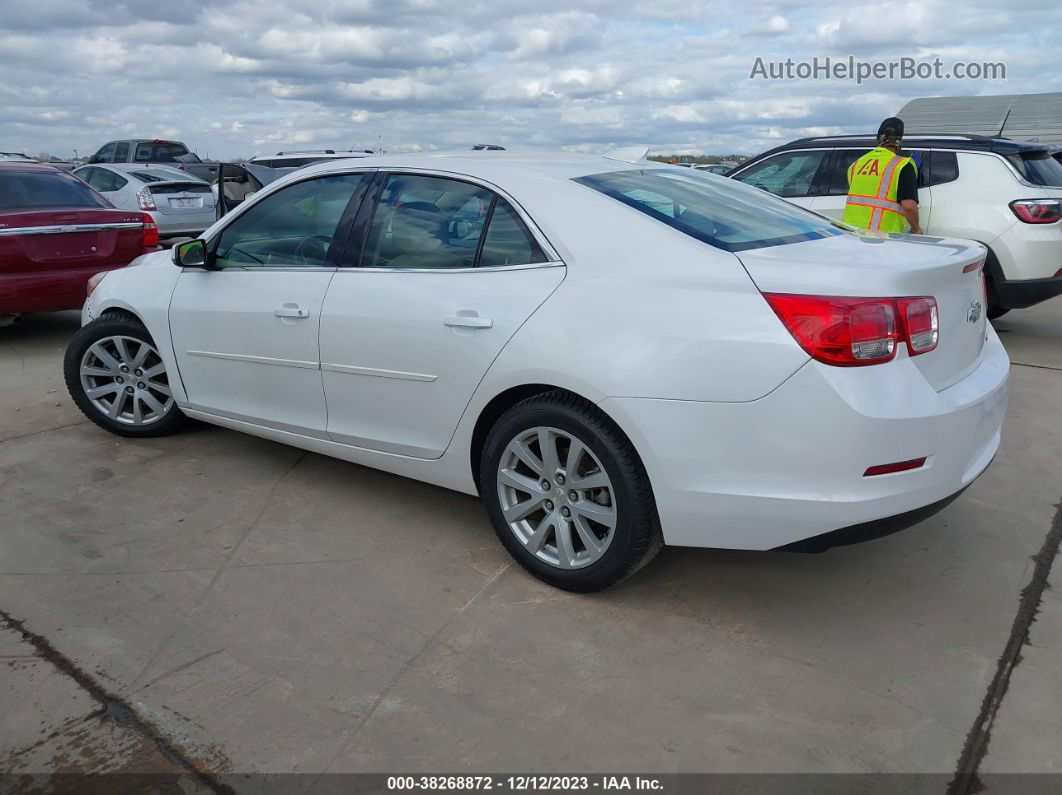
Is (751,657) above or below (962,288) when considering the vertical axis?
below

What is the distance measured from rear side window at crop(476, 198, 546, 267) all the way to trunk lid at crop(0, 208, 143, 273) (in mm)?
5042

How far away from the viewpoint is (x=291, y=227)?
167 inches

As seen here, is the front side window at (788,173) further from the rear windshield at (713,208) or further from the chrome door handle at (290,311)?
the chrome door handle at (290,311)

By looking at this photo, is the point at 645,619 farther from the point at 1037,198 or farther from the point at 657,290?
the point at 1037,198

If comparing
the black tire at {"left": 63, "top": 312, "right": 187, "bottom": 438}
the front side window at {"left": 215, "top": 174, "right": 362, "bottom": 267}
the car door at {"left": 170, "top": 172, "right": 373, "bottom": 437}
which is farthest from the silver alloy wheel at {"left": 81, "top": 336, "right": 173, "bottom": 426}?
the front side window at {"left": 215, "top": 174, "right": 362, "bottom": 267}

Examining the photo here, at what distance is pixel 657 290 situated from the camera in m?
3.01

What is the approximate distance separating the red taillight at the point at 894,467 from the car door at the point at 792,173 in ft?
19.8

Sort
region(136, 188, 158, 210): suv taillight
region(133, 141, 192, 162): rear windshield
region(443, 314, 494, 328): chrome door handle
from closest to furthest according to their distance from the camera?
region(443, 314, 494, 328): chrome door handle → region(136, 188, 158, 210): suv taillight → region(133, 141, 192, 162): rear windshield

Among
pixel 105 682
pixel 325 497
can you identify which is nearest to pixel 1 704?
pixel 105 682

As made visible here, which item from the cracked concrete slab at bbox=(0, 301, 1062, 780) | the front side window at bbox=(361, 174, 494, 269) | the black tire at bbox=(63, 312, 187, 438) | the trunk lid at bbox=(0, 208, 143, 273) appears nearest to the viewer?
the cracked concrete slab at bbox=(0, 301, 1062, 780)

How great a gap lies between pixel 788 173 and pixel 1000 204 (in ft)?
6.54

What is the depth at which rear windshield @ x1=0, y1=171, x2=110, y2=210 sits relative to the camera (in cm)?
734

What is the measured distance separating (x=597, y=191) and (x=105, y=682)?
233 centimetres

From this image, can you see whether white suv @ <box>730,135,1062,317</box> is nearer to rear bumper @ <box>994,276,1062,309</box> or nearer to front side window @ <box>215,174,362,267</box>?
rear bumper @ <box>994,276,1062,309</box>
